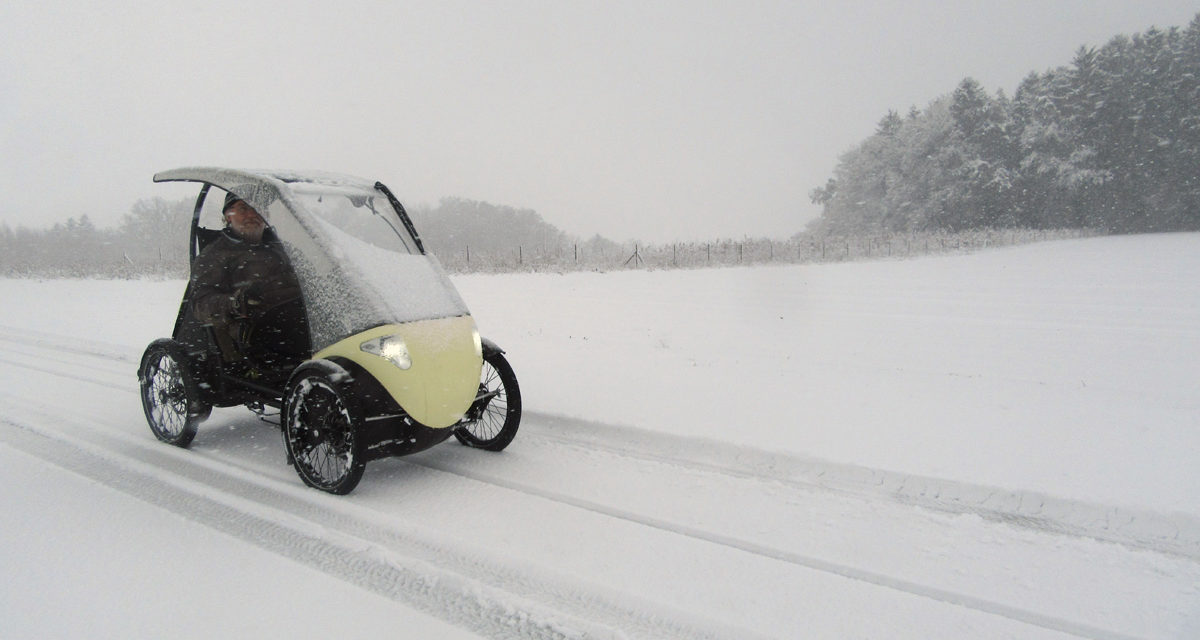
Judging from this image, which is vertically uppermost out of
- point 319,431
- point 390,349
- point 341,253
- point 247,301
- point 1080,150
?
point 1080,150

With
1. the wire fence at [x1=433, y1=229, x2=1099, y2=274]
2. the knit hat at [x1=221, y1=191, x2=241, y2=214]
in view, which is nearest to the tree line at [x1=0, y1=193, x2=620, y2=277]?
the wire fence at [x1=433, y1=229, x2=1099, y2=274]

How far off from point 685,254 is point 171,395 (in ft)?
83.2

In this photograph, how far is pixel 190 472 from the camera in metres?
4.19

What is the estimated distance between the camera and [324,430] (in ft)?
12.5

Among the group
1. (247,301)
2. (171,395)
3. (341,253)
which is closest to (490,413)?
(341,253)

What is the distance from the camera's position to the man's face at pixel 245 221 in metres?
4.70

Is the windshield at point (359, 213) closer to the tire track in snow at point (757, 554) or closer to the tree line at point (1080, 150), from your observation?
the tire track in snow at point (757, 554)

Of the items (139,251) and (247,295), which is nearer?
(247,295)

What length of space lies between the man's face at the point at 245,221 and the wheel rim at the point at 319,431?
1.62 metres

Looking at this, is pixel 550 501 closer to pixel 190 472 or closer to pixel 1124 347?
pixel 190 472

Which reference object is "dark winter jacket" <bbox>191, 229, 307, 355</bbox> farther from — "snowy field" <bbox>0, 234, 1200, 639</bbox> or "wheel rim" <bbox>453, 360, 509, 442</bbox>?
"wheel rim" <bbox>453, 360, 509, 442</bbox>

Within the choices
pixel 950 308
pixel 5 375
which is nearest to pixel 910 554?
pixel 5 375

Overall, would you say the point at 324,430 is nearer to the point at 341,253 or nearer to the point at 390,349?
the point at 390,349

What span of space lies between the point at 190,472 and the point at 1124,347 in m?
11.1
